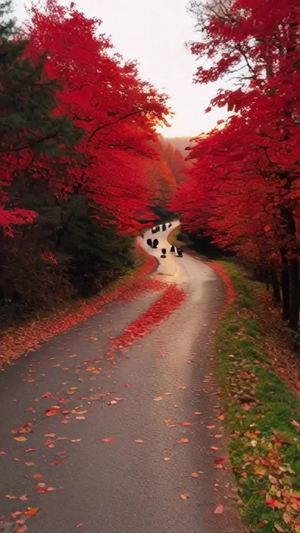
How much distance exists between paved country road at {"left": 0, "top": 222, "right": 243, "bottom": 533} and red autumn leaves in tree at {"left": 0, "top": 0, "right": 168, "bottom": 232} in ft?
22.7

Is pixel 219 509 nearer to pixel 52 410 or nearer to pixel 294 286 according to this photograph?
pixel 52 410

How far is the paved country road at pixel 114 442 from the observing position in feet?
17.3

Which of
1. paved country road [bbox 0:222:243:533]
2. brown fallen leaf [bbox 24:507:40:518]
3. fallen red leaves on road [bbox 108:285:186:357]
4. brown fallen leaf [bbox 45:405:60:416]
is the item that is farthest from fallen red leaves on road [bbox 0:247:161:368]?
brown fallen leaf [bbox 24:507:40:518]

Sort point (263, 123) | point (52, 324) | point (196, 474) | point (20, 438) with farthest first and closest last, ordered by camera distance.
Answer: point (52, 324) < point (263, 123) < point (20, 438) < point (196, 474)

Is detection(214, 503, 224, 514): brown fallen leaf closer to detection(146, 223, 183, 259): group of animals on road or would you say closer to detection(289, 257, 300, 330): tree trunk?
detection(289, 257, 300, 330): tree trunk

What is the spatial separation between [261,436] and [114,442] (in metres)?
2.10

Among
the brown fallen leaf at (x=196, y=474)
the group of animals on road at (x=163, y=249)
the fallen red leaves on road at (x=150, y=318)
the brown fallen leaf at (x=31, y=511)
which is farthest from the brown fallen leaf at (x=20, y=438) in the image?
the group of animals on road at (x=163, y=249)

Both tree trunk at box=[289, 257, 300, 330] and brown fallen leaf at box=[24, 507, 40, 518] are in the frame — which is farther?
tree trunk at box=[289, 257, 300, 330]

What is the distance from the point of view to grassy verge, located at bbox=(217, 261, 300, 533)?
5.37 meters

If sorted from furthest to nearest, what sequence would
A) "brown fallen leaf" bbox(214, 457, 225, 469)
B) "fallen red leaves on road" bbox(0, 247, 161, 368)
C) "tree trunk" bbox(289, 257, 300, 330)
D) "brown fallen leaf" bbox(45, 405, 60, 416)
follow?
"tree trunk" bbox(289, 257, 300, 330) < "fallen red leaves on road" bbox(0, 247, 161, 368) < "brown fallen leaf" bbox(45, 405, 60, 416) < "brown fallen leaf" bbox(214, 457, 225, 469)

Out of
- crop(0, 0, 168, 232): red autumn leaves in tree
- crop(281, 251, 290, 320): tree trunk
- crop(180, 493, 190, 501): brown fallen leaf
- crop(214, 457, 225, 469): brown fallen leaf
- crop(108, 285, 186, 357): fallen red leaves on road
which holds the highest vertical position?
crop(0, 0, 168, 232): red autumn leaves in tree

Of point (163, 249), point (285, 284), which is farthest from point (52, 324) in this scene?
point (163, 249)

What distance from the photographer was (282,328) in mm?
16594

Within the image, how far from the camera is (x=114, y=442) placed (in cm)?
700
